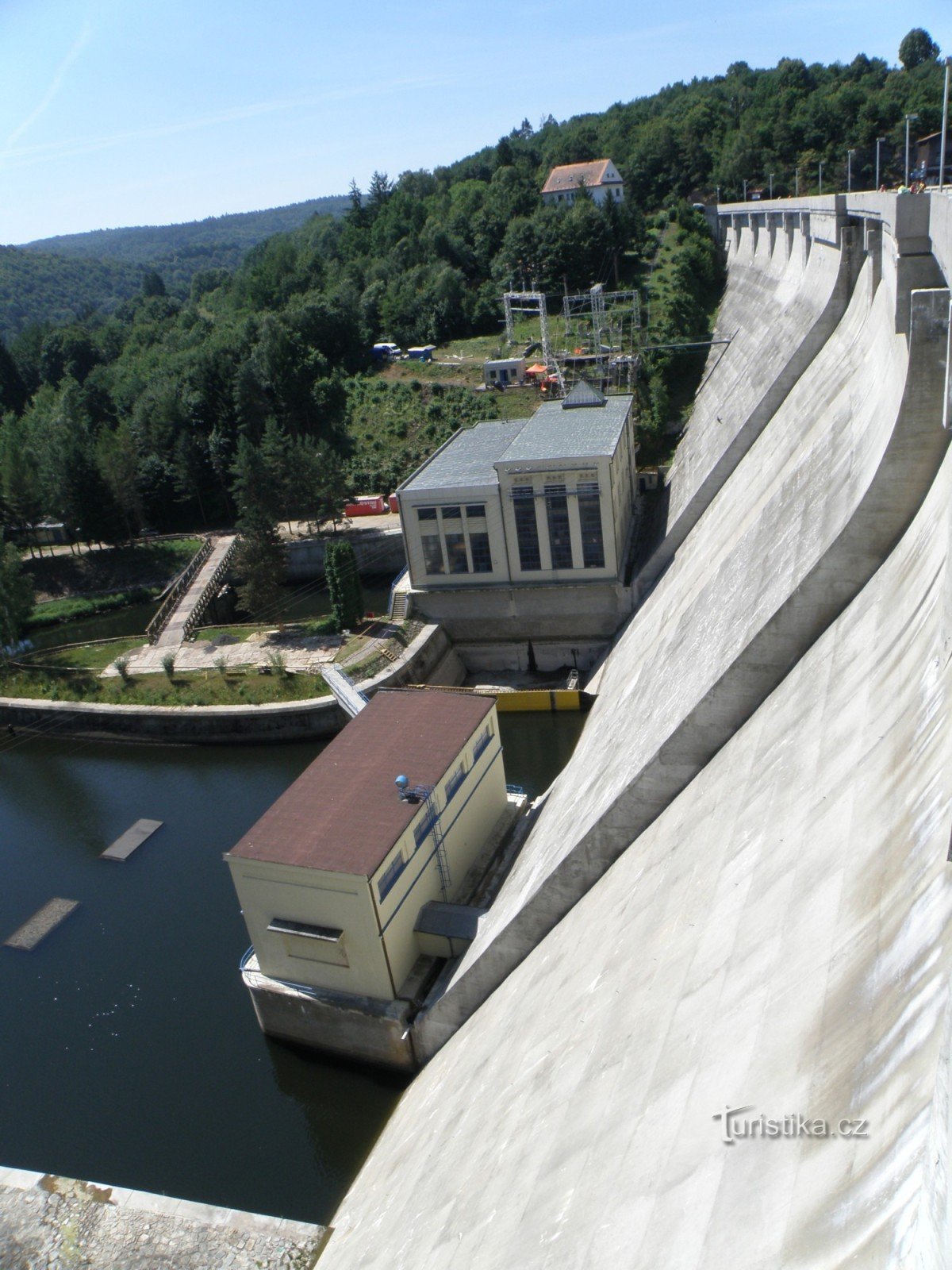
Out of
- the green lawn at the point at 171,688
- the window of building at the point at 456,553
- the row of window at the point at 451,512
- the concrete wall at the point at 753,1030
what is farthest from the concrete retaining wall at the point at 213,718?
the concrete wall at the point at 753,1030

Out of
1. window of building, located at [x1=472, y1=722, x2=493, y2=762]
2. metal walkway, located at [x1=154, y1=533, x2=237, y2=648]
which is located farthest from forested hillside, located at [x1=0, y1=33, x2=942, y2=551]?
window of building, located at [x1=472, y1=722, x2=493, y2=762]

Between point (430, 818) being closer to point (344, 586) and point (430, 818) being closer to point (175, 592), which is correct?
point (344, 586)

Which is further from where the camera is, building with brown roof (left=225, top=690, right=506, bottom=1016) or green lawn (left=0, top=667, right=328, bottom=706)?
green lawn (left=0, top=667, right=328, bottom=706)

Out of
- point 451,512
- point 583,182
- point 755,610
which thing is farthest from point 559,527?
point 583,182

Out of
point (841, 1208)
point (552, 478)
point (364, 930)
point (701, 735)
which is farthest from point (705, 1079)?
point (552, 478)

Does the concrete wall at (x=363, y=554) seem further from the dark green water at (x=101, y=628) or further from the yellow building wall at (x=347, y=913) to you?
the yellow building wall at (x=347, y=913)

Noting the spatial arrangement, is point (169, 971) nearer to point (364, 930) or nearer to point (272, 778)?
point (364, 930)

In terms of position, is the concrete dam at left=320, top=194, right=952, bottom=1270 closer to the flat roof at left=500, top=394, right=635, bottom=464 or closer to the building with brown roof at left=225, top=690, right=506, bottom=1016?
the building with brown roof at left=225, top=690, right=506, bottom=1016
